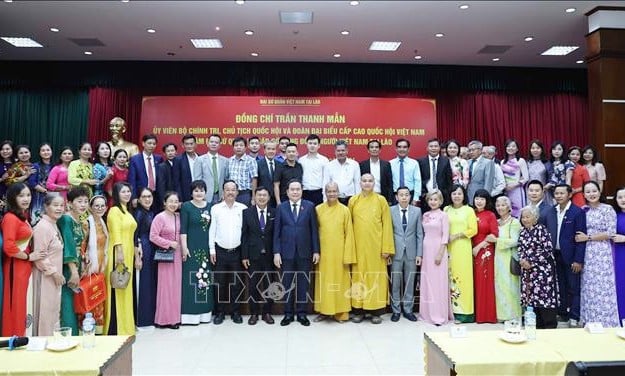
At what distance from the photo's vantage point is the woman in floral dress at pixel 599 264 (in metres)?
4.43

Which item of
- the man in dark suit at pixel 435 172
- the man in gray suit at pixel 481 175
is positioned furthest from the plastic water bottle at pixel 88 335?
the man in gray suit at pixel 481 175

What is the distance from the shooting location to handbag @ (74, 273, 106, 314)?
12.1 feet

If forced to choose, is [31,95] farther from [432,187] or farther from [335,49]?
[432,187]

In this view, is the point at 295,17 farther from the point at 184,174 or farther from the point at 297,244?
the point at 297,244

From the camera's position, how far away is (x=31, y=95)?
9.25 metres

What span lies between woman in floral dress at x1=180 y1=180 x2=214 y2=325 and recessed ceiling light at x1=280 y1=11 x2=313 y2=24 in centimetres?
301

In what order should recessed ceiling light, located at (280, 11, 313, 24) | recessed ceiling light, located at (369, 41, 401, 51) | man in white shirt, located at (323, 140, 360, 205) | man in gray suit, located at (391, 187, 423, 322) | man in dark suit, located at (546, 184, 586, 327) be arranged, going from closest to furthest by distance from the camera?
1. man in dark suit, located at (546, 184, 586, 327)
2. man in gray suit, located at (391, 187, 423, 322)
3. man in white shirt, located at (323, 140, 360, 205)
4. recessed ceiling light, located at (280, 11, 313, 24)
5. recessed ceiling light, located at (369, 41, 401, 51)

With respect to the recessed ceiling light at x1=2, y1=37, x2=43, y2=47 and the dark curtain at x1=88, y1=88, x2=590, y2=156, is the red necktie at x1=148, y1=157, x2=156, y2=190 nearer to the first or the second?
the dark curtain at x1=88, y1=88, x2=590, y2=156

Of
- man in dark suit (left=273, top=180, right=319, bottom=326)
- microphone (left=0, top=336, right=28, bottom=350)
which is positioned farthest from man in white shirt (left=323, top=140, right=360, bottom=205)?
microphone (left=0, top=336, right=28, bottom=350)

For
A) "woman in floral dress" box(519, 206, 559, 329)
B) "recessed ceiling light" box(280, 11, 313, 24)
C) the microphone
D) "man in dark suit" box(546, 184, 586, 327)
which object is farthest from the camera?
"recessed ceiling light" box(280, 11, 313, 24)

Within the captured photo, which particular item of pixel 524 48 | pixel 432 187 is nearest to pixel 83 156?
pixel 432 187

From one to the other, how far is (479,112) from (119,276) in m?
7.85

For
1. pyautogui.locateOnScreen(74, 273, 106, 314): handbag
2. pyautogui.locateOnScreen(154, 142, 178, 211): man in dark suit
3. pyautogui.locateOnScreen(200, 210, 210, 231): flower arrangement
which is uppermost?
pyautogui.locateOnScreen(154, 142, 178, 211): man in dark suit

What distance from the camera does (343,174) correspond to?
18.6ft
